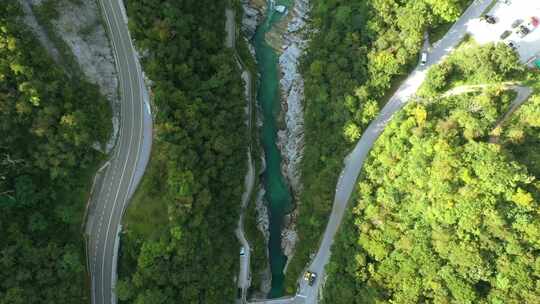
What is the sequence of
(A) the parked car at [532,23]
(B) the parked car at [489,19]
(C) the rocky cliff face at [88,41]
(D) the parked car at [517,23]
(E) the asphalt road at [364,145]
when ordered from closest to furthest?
(C) the rocky cliff face at [88,41] < (A) the parked car at [532,23] < (D) the parked car at [517,23] < (B) the parked car at [489,19] < (E) the asphalt road at [364,145]

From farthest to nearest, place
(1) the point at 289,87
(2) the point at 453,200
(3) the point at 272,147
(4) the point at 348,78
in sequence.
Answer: (1) the point at 289,87, (3) the point at 272,147, (4) the point at 348,78, (2) the point at 453,200

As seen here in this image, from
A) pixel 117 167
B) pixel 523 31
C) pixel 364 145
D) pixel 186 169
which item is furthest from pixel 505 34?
pixel 117 167

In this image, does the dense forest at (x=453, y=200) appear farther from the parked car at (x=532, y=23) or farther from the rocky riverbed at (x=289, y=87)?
the rocky riverbed at (x=289, y=87)

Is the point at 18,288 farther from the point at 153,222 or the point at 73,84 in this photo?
the point at 73,84

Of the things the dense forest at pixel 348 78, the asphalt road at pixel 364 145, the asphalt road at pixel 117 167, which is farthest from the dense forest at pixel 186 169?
the asphalt road at pixel 364 145

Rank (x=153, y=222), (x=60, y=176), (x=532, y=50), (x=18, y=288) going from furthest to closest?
(x=532, y=50), (x=153, y=222), (x=60, y=176), (x=18, y=288)

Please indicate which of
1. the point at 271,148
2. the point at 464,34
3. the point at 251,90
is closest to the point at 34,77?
the point at 251,90

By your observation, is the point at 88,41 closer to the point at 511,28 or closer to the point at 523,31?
the point at 511,28
